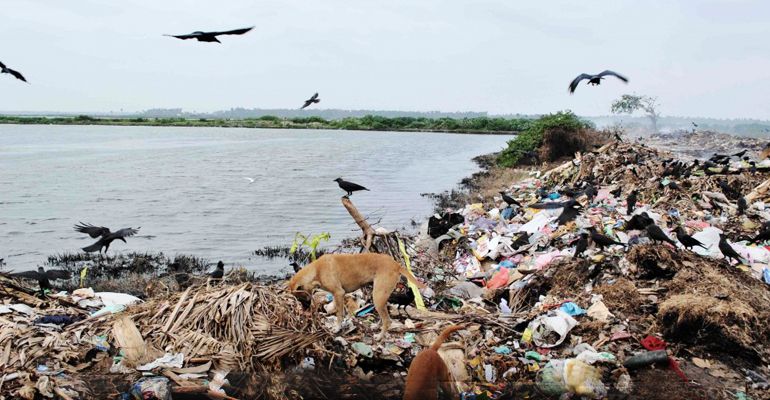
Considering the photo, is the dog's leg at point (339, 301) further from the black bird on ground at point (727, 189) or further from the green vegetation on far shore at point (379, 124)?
the green vegetation on far shore at point (379, 124)

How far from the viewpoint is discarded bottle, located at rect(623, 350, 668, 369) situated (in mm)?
4168

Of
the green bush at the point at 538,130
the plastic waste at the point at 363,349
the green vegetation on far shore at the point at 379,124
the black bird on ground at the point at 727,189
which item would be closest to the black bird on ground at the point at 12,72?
the plastic waste at the point at 363,349

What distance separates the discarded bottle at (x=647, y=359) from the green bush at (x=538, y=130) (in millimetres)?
18452

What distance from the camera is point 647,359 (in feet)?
13.7

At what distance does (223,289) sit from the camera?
4.41 metres

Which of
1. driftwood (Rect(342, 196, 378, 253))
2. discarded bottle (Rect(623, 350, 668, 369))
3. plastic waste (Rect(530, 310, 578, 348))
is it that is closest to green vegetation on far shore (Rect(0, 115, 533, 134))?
driftwood (Rect(342, 196, 378, 253))

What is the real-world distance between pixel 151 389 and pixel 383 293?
1.96 meters

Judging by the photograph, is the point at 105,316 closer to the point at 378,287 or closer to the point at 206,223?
the point at 378,287

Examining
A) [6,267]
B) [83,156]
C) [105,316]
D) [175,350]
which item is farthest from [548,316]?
[83,156]

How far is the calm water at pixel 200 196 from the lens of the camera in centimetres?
1134

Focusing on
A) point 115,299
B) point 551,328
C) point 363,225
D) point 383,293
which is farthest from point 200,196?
point 551,328

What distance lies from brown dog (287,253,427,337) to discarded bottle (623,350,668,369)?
1.95 meters

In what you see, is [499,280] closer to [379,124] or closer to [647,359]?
[647,359]

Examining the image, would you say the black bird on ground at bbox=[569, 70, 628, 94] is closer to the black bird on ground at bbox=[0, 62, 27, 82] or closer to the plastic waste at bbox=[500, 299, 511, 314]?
the plastic waste at bbox=[500, 299, 511, 314]
